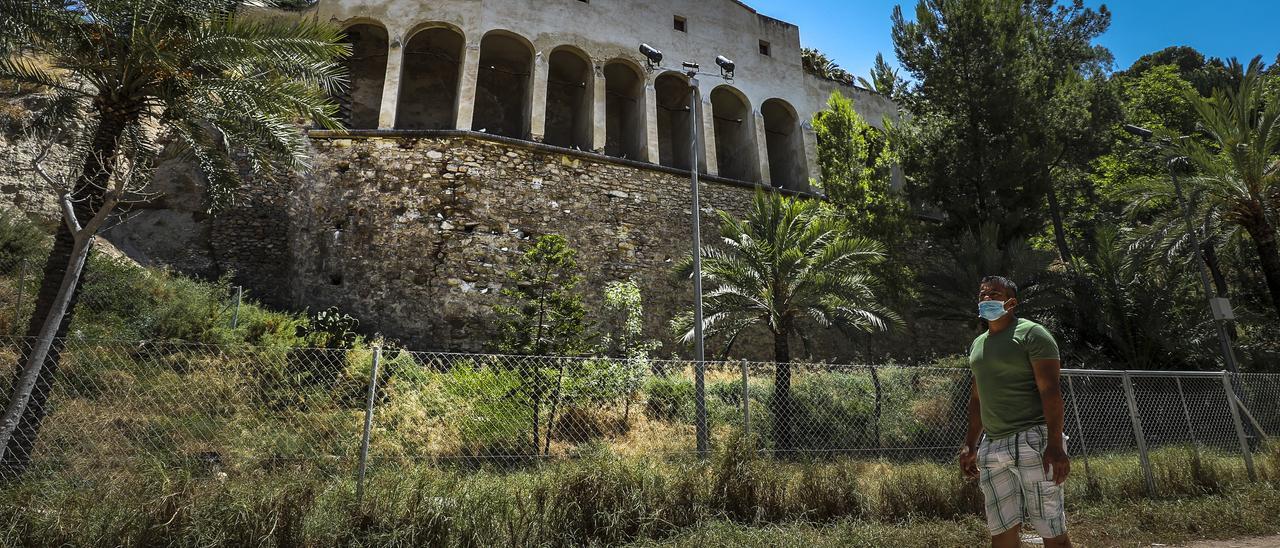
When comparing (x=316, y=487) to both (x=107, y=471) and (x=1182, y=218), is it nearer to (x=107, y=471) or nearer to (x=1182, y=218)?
(x=107, y=471)

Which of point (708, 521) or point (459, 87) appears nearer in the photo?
point (708, 521)

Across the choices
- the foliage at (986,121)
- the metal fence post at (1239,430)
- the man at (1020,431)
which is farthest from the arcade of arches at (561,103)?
the man at (1020,431)

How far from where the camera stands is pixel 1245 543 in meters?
5.68

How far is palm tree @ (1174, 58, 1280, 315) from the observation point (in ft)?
43.2

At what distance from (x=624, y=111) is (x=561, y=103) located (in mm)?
2100

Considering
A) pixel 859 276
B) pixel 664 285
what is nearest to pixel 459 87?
pixel 664 285

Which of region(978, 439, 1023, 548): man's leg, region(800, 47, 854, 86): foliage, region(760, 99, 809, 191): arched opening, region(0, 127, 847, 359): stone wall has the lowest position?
region(978, 439, 1023, 548): man's leg

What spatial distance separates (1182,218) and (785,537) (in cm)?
1486

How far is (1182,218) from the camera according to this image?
14656 mm

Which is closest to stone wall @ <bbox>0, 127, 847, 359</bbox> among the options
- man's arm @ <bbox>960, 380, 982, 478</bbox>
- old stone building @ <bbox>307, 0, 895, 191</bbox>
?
old stone building @ <bbox>307, 0, 895, 191</bbox>

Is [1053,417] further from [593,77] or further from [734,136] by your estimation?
[734,136]

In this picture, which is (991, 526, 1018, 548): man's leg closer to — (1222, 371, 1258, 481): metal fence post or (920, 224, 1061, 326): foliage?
(1222, 371, 1258, 481): metal fence post

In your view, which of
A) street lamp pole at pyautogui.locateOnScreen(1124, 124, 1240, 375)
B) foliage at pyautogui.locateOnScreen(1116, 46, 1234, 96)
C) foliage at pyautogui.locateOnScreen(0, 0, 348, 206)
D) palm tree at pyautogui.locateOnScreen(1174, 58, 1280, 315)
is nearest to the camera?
foliage at pyautogui.locateOnScreen(0, 0, 348, 206)

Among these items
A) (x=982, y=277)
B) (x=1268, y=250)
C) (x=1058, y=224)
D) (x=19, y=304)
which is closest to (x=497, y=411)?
(x=19, y=304)
